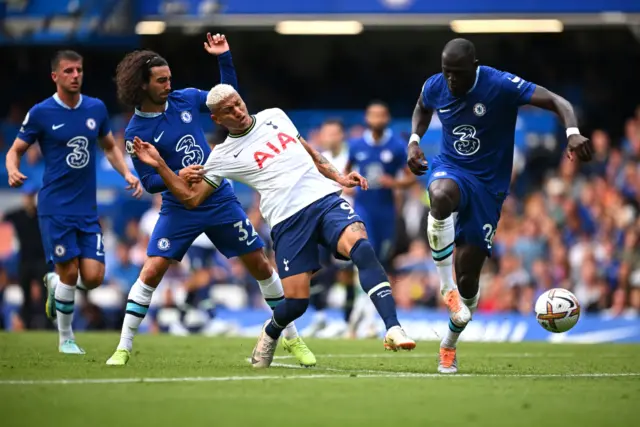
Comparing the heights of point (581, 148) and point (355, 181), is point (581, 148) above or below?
above

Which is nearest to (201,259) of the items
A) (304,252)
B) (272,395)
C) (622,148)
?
(622,148)

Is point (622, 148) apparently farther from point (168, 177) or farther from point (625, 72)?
point (168, 177)

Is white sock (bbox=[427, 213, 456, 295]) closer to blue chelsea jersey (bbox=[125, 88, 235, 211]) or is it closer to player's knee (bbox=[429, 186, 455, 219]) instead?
player's knee (bbox=[429, 186, 455, 219])

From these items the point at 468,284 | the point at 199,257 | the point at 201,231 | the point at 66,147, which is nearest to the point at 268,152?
the point at 201,231

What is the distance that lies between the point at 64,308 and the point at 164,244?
8.34 feet

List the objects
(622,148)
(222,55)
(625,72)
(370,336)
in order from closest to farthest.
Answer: (222,55)
(370,336)
(622,148)
(625,72)

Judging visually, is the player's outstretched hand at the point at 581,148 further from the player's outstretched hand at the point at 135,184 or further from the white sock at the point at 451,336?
the player's outstretched hand at the point at 135,184

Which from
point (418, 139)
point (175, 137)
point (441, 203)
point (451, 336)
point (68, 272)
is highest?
point (418, 139)

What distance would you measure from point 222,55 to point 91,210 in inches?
111

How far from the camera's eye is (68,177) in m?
12.1

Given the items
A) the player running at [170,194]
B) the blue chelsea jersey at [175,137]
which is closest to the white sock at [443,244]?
the player running at [170,194]

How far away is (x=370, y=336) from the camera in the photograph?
55.3 feet

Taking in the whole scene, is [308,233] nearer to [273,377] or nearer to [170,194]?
[273,377]

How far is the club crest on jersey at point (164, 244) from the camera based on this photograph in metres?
10.1
